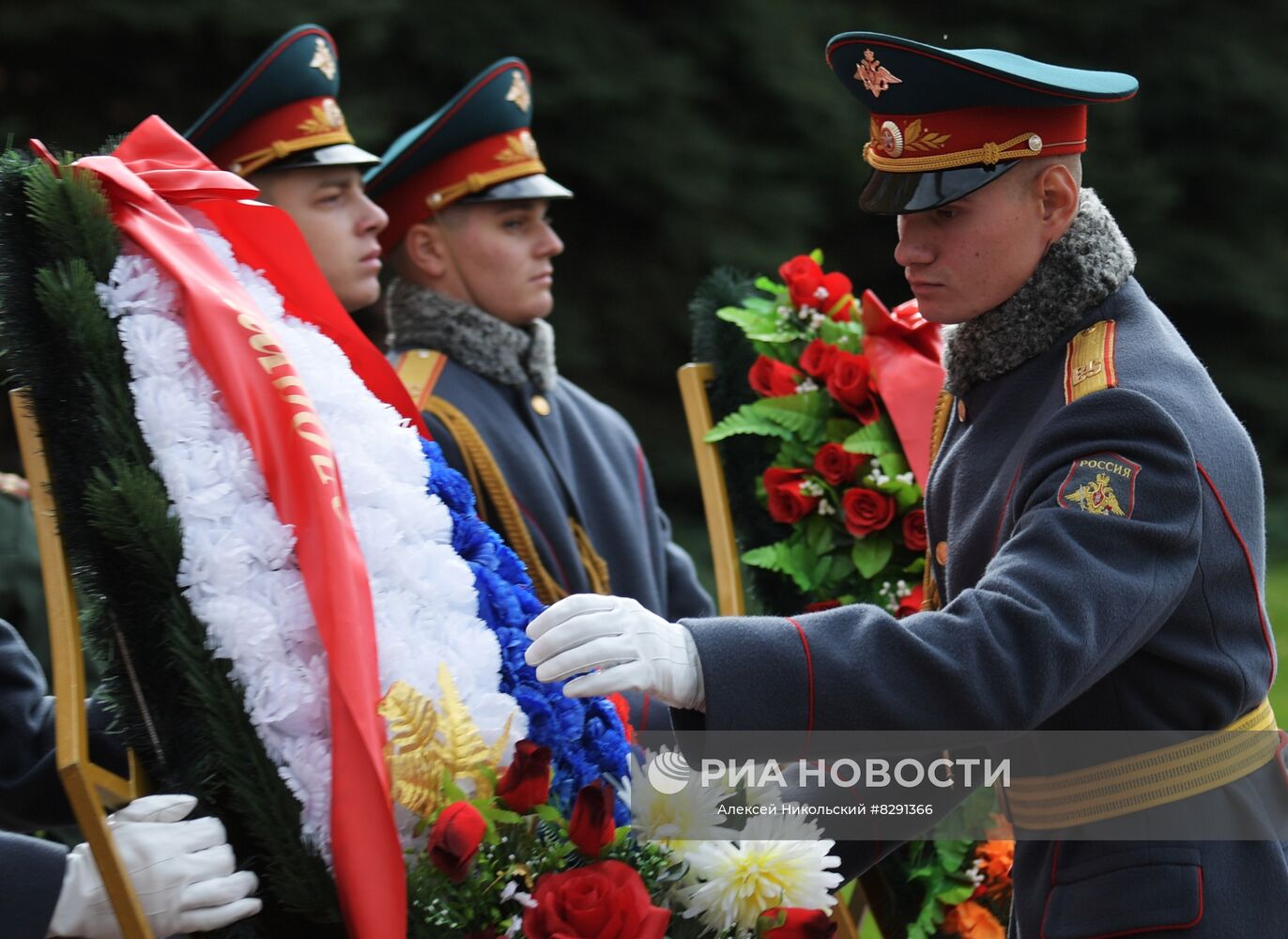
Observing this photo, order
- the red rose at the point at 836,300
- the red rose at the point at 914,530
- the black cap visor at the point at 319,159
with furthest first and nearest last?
1. the black cap visor at the point at 319,159
2. the red rose at the point at 836,300
3. the red rose at the point at 914,530

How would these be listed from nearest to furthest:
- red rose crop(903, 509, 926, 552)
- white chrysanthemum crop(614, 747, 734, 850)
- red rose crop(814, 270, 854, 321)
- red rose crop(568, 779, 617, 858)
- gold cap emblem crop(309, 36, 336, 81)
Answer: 1. red rose crop(568, 779, 617, 858)
2. white chrysanthemum crop(614, 747, 734, 850)
3. red rose crop(903, 509, 926, 552)
4. red rose crop(814, 270, 854, 321)
5. gold cap emblem crop(309, 36, 336, 81)

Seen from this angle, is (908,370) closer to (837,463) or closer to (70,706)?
(837,463)

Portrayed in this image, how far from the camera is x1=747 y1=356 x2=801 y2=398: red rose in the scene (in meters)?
3.27

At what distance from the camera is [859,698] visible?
6.32 feet

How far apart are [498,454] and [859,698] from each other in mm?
1913

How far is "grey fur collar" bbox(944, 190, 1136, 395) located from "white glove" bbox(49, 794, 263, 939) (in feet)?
3.95

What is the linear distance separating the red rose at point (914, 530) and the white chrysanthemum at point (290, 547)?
1.16m

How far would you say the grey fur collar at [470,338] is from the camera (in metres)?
3.84

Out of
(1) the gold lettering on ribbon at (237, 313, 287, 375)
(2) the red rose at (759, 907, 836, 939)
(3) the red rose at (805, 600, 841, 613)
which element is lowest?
(3) the red rose at (805, 600, 841, 613)

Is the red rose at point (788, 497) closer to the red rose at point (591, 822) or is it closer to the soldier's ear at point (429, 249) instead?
the soldier's ear at point (429, 249)

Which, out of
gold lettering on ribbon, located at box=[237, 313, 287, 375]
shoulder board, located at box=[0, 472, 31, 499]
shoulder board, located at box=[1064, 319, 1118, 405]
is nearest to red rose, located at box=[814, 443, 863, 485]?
shoulder board, located at box=[1064, 319, 1118, 405]

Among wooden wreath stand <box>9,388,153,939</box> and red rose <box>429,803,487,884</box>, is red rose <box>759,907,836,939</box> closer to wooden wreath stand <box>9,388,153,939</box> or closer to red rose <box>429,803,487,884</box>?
red rose <box>429,803,487,884</box>

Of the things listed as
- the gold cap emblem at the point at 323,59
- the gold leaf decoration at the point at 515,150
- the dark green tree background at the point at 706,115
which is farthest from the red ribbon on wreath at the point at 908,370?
the dark green tree background at the point at 706,115

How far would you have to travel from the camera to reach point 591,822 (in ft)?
6.39
